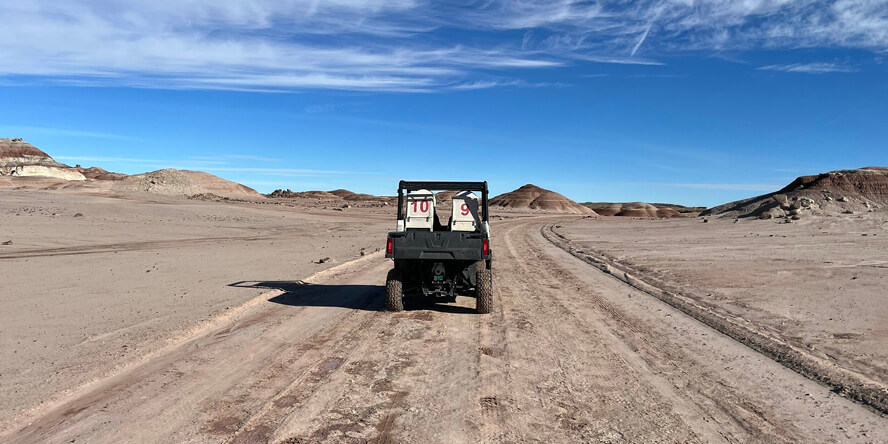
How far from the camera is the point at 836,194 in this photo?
4272 centimetres

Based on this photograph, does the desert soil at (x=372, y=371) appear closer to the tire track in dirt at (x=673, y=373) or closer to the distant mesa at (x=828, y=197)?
the tire track in dirt at (x=673, y=373)

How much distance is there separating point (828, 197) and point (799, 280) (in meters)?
36.8

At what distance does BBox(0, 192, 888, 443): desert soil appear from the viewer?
4.71 metres

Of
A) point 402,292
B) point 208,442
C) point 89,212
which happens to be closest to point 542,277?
point 402,292

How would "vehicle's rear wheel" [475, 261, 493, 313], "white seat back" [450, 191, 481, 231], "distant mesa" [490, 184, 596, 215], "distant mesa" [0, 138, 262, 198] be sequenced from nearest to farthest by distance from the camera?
"vehicle's rear wheel" [475, 261, 493, 313]
"white seat back" [450, 191, 481, 231]
"distant mesa" [0, 138, 262, 198]
"distant mesa" [490, 184, 596, 215]

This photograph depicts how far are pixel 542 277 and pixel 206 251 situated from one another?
14.1 metres

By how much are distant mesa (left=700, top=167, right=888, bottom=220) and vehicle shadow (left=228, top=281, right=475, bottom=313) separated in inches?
1380

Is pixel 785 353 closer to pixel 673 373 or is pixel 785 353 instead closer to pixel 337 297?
pixel 673 373

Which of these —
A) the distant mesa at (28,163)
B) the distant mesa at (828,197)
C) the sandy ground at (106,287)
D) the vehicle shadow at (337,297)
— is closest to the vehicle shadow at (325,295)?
the vehicle shadow at (337,297)

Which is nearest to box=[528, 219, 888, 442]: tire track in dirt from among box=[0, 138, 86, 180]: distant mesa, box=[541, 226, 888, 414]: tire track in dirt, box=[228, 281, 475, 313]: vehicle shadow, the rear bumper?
box=[541, 226, 888, 414]: tire track in dirt

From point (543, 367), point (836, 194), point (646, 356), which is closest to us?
point (543, 367)

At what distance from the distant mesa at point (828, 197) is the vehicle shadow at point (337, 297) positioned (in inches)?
1380

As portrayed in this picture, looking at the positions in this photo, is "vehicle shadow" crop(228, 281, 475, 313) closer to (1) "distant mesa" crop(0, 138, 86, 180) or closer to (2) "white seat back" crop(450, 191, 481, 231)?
(2) "white seat back" crop(450, 191, 481, 231)

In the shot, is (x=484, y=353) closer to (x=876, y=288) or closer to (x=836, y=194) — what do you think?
(x=876, y=288)
